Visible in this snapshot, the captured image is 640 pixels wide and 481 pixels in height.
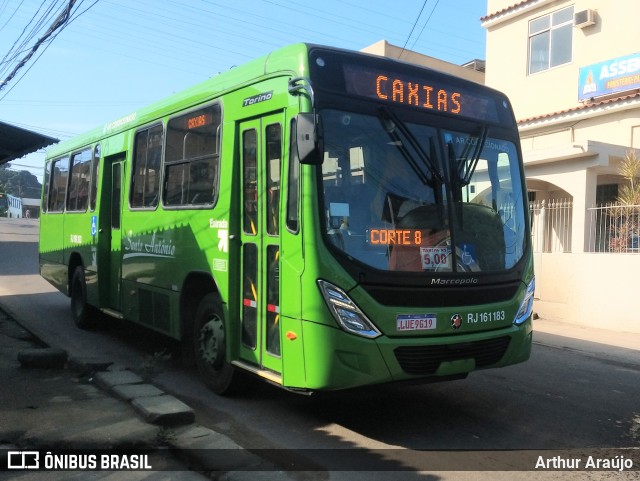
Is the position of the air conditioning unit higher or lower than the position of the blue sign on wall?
higher

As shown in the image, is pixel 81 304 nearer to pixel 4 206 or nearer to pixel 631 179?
pixel 631 179

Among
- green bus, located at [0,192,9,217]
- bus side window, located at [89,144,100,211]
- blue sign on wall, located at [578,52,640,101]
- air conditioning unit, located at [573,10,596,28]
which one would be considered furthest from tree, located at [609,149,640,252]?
green bus, located at [0,192,9,217]

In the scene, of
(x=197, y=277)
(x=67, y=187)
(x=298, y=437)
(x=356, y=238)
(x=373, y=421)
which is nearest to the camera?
(x=356, y=238)

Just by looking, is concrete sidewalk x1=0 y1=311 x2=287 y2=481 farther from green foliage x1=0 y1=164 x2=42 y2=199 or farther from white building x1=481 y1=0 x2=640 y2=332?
green foliage x1=0 y1=164 x2=42 y2=199

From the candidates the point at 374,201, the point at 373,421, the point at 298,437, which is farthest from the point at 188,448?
the point at 374,201

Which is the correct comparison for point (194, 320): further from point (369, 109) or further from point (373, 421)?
point (369, 109)

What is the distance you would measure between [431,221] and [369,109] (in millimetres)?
1083

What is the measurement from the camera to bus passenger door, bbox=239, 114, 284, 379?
5.26 metres

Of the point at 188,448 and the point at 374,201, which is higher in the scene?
the point at 374,201

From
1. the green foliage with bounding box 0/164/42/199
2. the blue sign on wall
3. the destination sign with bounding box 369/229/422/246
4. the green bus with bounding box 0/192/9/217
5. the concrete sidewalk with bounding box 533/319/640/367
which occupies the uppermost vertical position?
the green foliage with bounding box 0/164/42/199

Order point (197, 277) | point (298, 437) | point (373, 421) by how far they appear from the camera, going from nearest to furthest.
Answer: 1. point (298, 437)
2. point (373, 421)
3. point (197, 277)

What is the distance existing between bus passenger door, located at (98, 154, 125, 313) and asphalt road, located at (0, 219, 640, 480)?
100 cm

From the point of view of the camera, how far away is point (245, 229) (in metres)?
5.76

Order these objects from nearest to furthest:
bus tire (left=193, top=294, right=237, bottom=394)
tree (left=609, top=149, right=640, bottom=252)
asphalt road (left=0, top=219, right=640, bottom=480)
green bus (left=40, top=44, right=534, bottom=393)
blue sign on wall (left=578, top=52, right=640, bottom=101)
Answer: green bus (left=40, top=44, right=534, bottom=393) < asphalt road (left=0, top=219, right=640, bottom=480) < bus tire (left=193, top=294, right=237, bottom=394) < tree (left=609, top=149, right=640, bottom=252) < blue sign on wall (left=578, top=52, right=640, bottom=101)
